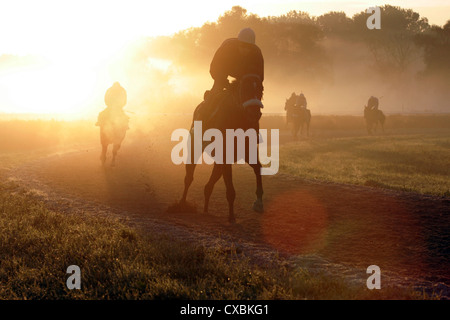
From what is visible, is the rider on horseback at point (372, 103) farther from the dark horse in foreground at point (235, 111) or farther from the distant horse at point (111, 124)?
the dark horse in foreground at point (235, 111)

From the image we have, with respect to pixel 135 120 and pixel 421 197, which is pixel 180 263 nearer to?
pixel 421 197

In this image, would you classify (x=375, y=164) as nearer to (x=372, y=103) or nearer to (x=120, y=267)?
(x=120, y=267)

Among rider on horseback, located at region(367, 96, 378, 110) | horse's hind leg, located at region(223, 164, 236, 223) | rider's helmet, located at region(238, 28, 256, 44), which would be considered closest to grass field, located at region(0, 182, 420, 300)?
horse's hind leg, located at region(223, 164, 236, 223)

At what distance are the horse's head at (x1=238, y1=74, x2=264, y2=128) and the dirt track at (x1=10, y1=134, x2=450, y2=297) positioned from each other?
5.85ft

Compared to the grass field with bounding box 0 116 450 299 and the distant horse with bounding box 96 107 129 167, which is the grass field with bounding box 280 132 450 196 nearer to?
the distant horse with bounding box 96 107 129 167

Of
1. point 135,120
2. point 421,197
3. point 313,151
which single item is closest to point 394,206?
point 421,197

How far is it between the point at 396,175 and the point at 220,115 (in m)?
9.63

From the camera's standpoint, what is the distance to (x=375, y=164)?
1912 centimetres

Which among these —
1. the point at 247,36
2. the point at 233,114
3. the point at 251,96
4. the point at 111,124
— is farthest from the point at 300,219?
the point at 111,124

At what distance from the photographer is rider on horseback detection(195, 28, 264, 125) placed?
8039mm

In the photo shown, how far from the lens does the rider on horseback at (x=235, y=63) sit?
8039 millimetres

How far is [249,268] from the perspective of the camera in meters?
5.63

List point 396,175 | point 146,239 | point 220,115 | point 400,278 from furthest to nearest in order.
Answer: point 396,175 → point 220,115 → point 146,239 → point 400,278

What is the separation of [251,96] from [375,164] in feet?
41.7
